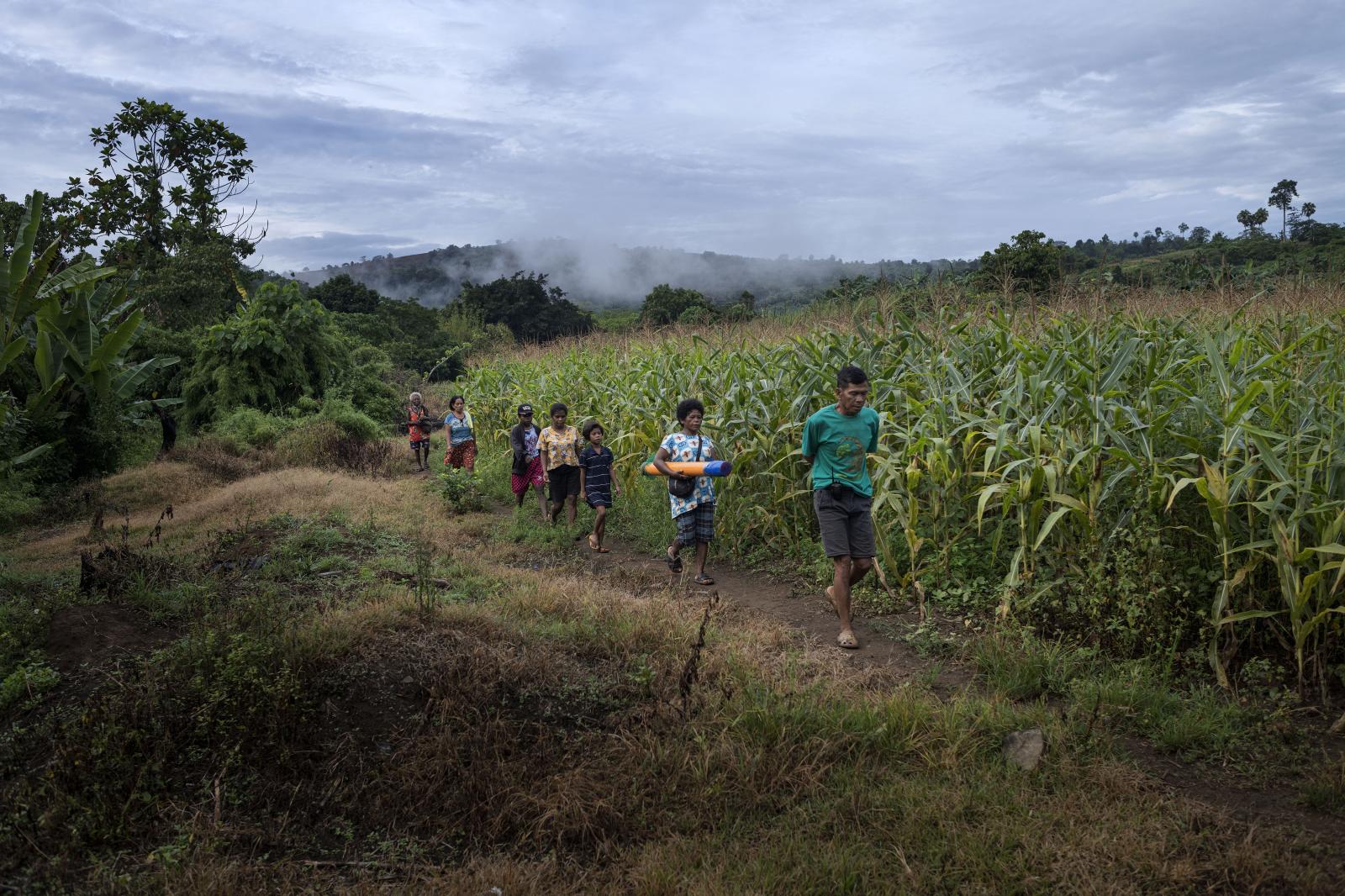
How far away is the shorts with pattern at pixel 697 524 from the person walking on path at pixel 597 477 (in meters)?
1.50

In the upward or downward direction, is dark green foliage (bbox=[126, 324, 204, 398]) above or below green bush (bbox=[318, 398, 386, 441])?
above

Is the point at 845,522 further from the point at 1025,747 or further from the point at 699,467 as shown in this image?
the point at 1025,747

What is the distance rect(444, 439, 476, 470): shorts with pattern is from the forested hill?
58.6m

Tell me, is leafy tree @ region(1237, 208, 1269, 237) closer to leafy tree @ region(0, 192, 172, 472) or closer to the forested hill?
leafy tree @ region(0, 192, 172, 472)

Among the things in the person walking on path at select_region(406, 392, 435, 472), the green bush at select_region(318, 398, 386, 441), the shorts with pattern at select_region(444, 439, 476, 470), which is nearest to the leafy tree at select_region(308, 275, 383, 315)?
the green bush at select_region(318, 398, 386, 441)

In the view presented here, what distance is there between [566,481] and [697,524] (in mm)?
2616

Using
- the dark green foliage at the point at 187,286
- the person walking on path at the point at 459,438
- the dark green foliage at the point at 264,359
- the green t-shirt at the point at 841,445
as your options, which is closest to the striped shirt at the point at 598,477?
the green t-shirt at the point at 841,445

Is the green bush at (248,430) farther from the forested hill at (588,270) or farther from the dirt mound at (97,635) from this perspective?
the forested hill at (588,270)

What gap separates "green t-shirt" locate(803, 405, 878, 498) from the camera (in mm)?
5480

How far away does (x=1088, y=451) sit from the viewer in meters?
4.86

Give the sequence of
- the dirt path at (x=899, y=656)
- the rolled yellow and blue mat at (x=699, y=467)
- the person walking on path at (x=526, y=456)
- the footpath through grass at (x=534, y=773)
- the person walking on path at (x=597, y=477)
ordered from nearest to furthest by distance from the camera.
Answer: the footpath through grass at (x=534, y=773)
the dirt path at (x=899, y=656)
the rolled yellow and blue mat at (x=699, y=467)
the person walking on path at (x=597, y=477)
the person walking on path at (x=526, y=456)

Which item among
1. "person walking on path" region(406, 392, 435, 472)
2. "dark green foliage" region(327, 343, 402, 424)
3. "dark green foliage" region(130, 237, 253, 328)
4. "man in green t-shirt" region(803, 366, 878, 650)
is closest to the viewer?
"man in green t-shirt" region(803, 366, 878, 650)

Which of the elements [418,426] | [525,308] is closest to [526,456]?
[418,426]

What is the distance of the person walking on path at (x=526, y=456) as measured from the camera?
988 cm
